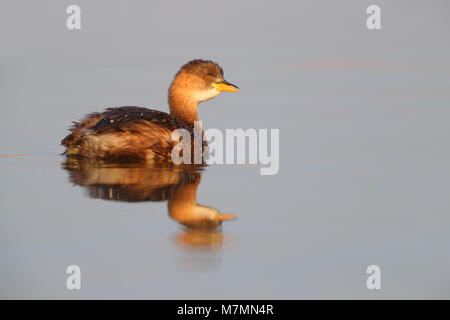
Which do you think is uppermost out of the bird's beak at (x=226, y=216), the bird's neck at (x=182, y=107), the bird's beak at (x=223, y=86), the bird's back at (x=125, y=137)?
the bird's beak at (x=223, y=86)

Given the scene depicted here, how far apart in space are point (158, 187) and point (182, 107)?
2348 mm

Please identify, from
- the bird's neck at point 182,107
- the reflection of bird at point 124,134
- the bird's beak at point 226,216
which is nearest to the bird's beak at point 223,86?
the bird's neck at point 182,107

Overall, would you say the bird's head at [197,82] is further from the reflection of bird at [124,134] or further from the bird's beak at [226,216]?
the bird's beak at [226,216]

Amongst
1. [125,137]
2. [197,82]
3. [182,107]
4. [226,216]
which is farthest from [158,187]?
[197,82]

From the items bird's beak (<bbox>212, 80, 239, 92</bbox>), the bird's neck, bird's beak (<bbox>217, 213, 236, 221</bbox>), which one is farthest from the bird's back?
bird's beak (<bbox>217, 213, 236, 221</bbox>)

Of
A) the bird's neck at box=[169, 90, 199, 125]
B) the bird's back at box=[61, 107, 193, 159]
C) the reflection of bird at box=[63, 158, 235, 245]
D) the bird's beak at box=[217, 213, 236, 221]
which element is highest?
the bird's neck at box=[169, 90, 199, 125]

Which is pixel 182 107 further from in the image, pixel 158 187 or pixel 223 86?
pixel 158 187

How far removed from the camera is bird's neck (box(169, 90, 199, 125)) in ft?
31.9

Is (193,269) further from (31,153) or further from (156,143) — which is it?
(31,153)

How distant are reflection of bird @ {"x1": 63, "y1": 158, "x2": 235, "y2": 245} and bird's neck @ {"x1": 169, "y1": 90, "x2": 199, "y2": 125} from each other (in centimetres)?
128

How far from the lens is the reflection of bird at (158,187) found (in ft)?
21.2

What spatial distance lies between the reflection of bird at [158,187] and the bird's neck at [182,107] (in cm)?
128

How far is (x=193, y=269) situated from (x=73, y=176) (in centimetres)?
298

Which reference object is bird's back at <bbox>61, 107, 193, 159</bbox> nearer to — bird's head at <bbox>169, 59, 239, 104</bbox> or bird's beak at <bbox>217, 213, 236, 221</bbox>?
bird's head at <bbox>169, 59, 239, 104</bbox>
